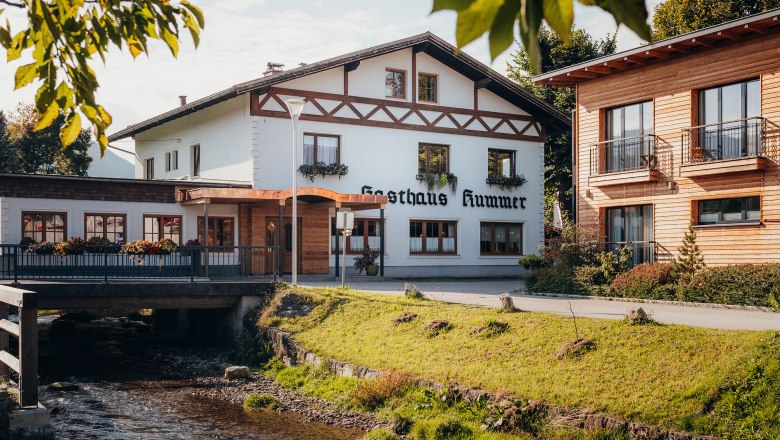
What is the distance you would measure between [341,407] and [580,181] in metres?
14.3

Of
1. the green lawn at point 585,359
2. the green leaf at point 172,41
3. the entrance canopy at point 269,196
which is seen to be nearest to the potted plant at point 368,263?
the entrance canopy at point 269,196

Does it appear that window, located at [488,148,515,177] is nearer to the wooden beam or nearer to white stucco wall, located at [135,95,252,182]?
the wooden beam

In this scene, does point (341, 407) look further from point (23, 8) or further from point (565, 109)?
point (565, 109)

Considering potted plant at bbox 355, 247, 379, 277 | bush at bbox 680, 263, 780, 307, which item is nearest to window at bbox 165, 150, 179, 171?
potted plant at bbox 355, 247, 379, 277

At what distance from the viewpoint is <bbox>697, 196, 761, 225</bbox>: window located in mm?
21188

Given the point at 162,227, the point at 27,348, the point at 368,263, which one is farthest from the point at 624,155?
the point at 27,348

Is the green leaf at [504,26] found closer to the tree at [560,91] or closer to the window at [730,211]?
the window at [730,211]

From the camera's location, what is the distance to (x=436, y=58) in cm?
3359

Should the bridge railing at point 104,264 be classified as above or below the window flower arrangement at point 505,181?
below

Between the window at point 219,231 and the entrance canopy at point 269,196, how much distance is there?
85 cm

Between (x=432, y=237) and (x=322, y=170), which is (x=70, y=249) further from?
(x=432, y=237)

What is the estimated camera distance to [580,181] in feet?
85.8

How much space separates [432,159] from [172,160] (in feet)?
36.2

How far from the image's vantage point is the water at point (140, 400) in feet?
42.7
